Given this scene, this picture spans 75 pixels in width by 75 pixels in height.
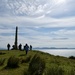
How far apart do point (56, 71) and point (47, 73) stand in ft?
1.63

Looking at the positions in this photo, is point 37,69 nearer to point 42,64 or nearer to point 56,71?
point 42,64

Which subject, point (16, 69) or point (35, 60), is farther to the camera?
point (16, 69)

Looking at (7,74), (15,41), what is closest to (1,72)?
(7,74)

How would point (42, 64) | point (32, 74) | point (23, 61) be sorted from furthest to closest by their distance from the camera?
point (23, 61) < point (42, 64) < point (32, 74)

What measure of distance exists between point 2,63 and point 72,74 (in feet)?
37.8

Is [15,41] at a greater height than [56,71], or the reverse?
[15,41]

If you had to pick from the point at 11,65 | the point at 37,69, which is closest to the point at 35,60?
the point at 37,69

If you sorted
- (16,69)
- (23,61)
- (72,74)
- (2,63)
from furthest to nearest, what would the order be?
(23,61) < (2,63) < (16,69) < (72,74)

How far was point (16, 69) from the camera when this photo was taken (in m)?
19.6

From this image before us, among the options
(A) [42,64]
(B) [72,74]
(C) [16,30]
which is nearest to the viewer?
(B) [72,74]

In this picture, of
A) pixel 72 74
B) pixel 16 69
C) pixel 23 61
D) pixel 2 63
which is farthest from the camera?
pixel 23 61

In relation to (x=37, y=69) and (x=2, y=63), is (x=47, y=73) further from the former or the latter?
(x=2, y=63)

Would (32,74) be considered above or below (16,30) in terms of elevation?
below

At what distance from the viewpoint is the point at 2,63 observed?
22.3 meters
